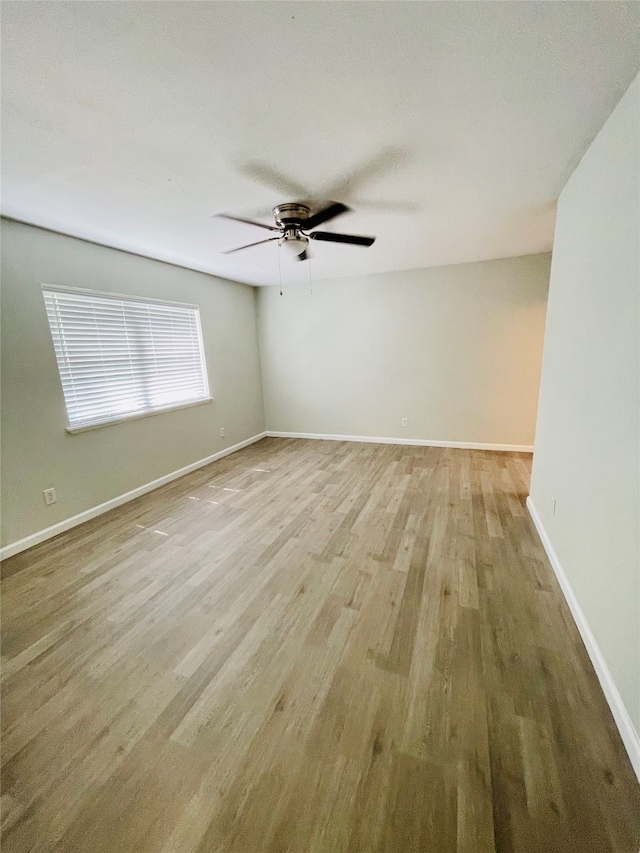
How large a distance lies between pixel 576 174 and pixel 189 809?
3.35m

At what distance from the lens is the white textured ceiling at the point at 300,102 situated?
985 millimetres

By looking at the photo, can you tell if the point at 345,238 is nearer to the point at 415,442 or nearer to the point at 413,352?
the point at 413,352

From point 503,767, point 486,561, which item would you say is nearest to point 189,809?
point 503,767

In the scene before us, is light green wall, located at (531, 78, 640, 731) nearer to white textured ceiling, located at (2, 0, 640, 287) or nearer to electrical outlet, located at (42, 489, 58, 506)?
white textured ceiling, located at (2, 0, 640, 287)

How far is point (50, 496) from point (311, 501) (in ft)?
7.05

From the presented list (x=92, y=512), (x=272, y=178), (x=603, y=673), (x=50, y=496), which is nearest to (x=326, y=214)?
(x=272, y=178)

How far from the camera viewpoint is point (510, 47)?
108 centimetres

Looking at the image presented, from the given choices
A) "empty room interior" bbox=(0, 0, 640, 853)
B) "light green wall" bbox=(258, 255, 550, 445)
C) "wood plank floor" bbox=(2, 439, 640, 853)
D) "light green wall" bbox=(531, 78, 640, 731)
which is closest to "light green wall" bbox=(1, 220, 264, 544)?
"empty room interior" bbox=(0, 0, 640, 853)

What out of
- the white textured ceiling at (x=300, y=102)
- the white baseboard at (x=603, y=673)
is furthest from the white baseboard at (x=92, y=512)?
the white baseboard at (x=603, y=673)

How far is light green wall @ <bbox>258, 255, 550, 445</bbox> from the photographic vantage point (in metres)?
3.87

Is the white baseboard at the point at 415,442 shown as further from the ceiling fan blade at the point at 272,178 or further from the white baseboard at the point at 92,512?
the ceiling fan blade at the point at 272,178

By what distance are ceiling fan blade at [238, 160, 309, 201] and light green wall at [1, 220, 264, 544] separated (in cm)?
186

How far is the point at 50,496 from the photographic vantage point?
2.57 m

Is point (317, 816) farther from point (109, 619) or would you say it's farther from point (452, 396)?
point (452, 396)
